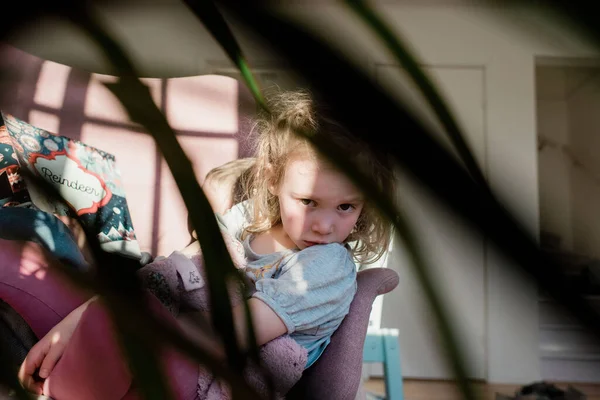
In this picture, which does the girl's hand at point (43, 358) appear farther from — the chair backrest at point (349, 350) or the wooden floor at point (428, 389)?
the wooden floor at point (428, 389)

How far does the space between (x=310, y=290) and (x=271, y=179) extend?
305mm

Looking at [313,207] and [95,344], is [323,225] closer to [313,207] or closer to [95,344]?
[313,207]

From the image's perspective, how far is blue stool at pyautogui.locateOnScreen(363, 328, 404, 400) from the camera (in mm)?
1981

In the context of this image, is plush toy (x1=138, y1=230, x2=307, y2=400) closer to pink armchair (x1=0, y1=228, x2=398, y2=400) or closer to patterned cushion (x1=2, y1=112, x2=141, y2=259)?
pink armchair (x1=0, y1=228, x2=398, y2=400)

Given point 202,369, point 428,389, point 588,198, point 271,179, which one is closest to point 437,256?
A: point 588,198

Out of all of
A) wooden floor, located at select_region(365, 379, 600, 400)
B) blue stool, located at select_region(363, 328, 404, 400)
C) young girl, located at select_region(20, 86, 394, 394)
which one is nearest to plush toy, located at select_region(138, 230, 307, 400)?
young girl, located at select_region(20, 86, 394, 394)

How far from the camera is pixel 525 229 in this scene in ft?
0.39

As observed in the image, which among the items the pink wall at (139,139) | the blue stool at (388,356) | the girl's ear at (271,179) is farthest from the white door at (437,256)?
the blue stool at (388,356)

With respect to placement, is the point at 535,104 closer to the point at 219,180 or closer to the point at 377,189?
the point at 219,180

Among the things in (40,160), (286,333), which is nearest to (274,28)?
(286,333)

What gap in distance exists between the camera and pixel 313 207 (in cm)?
120

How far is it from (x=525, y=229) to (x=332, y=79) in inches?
2.1

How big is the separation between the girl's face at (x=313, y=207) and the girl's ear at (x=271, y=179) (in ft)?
0.19

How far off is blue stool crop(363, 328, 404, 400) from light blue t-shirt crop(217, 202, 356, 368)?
85 centimetres
